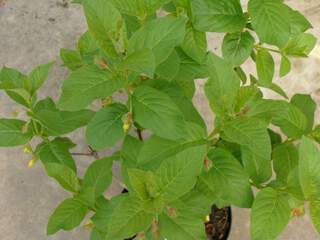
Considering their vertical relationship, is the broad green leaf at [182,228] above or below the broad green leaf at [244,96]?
below

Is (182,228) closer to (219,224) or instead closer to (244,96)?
(244,96)

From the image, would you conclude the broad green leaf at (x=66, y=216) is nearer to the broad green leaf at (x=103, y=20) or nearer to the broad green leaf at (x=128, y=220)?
the broad green leaf at (x=128, y=220)

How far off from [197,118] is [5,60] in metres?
1.80

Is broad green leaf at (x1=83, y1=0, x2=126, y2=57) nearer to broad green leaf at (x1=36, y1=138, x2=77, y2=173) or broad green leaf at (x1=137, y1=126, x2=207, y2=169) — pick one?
broad green leaf at (x1=137, y1=126, x2=207, y2=169)

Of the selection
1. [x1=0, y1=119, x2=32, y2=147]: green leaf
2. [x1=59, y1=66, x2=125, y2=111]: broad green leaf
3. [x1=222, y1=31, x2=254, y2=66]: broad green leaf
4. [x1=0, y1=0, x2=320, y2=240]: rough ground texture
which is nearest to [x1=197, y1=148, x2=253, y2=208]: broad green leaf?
[x1=222, y1=31, x2=254, y2=66]: broad green leaf

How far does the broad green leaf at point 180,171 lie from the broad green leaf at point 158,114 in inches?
2.3

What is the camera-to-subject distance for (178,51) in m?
1.34

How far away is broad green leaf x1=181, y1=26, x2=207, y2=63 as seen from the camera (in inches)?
48.9

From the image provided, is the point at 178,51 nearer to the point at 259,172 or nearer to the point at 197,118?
the point at 197,118

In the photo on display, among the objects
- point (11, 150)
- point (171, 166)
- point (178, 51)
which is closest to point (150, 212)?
point (171, 166)

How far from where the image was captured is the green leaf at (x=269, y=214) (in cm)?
109

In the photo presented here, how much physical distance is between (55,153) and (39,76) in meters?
0.27

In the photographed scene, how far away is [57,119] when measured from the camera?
1.33 m

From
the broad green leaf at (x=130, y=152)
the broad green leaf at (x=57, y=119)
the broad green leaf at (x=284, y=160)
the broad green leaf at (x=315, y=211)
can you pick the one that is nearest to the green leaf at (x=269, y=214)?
the broad green leaf at (x=315, y=211)
